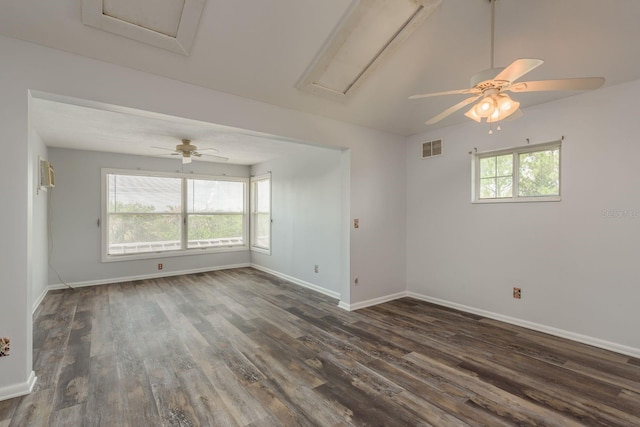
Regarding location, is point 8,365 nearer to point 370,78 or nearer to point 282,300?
point 282,300

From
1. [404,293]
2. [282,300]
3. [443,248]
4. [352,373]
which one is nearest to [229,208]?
[282,300]

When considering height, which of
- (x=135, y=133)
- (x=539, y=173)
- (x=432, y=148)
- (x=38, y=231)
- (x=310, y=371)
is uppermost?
(x=135, y=133)

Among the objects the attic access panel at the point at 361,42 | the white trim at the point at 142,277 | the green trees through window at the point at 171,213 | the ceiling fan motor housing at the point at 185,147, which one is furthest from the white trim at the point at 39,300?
the attic access panel at the point at 361,42

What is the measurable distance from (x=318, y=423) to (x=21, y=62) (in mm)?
3294

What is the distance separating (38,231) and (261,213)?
386 centimetres

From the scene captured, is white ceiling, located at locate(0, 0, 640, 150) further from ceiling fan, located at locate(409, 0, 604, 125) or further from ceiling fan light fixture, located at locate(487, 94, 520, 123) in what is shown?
ceiling fan light fixture, located at locate(487, 94, 520, 123)

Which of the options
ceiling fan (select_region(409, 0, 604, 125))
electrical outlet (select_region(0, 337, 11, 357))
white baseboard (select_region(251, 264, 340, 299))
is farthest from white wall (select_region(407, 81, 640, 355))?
electrical outlet (select_region(0, 337, 11, 357))

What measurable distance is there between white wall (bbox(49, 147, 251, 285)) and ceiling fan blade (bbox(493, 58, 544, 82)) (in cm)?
623

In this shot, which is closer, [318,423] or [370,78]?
[318,423]

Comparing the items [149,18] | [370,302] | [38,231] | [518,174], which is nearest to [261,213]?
[370,302]

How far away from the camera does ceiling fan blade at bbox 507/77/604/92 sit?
1.80 meters

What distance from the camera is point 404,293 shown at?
479 cm

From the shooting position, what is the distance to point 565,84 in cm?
187

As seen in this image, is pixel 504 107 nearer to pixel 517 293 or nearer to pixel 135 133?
pixel 517 293
